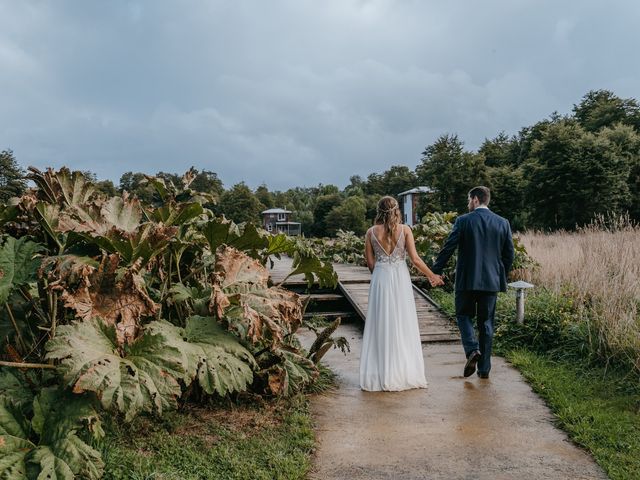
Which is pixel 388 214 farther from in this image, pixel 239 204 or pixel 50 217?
Answer: pixel 239 204

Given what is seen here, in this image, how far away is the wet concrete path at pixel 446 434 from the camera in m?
3.34

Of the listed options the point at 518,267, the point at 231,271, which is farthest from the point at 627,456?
the point at 518,267

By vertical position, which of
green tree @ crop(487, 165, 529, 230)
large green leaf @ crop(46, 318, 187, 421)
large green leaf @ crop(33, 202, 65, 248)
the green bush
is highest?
green tree @ crop(487, 165, 529, 230)

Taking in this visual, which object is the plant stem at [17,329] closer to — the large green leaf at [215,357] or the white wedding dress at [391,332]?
A: the large green leaf at [215,357]

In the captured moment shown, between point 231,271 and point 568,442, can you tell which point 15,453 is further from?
point 568,442

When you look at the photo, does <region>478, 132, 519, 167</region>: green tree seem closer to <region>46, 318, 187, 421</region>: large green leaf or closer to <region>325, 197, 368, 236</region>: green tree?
<region>325, 197, 368, 236</region>: green tree

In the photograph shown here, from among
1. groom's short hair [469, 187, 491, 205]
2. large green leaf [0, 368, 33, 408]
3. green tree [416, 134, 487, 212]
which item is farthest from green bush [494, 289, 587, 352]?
green tree [416, 134, 487, 212]

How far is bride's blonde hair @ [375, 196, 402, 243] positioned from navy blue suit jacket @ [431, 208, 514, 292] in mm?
636

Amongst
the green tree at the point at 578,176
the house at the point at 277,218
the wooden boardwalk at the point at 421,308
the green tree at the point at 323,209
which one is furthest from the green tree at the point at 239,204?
the wooden boardwalk at the point at 421,308

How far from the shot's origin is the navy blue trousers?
5305 mm

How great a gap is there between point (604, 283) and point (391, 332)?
2.74 meters

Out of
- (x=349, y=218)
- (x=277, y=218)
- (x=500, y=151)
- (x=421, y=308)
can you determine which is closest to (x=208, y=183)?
(x=349, y=218)

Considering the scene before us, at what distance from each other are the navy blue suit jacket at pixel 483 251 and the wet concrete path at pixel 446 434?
0.95 meters

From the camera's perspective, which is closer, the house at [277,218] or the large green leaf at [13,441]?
the large green leaf at [13,441]
